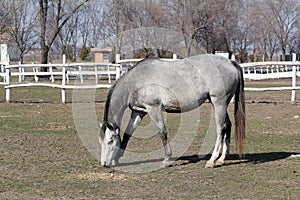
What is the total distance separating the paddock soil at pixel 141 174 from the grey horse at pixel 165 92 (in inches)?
18.2

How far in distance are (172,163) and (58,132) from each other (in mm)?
4045

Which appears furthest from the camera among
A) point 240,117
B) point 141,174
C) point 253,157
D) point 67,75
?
point 67,75

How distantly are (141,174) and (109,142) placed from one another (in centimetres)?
69

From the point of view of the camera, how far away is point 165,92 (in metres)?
7.51

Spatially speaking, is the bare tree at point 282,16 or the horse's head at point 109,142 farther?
the bare tree at point 282,16

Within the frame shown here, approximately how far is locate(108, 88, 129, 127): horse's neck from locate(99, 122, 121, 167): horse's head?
0.40 feet

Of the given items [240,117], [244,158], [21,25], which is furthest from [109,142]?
[21,25]

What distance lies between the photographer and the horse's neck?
24.3 feet

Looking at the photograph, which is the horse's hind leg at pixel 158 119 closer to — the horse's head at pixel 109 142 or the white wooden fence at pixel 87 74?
the horse's head at pixel 109 142

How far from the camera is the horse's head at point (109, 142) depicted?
Result: 7.41 m

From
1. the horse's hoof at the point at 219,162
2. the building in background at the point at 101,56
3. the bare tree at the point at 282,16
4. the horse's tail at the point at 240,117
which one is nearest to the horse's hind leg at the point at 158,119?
the horse's hoof at the point at 219,162

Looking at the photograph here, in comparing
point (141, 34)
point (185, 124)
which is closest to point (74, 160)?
point (185, 124)

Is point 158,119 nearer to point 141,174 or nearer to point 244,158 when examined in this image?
point 141,174

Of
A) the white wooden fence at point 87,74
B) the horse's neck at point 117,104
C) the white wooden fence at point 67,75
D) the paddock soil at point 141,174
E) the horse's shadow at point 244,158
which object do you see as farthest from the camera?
the white wooden fence at point 67,75
